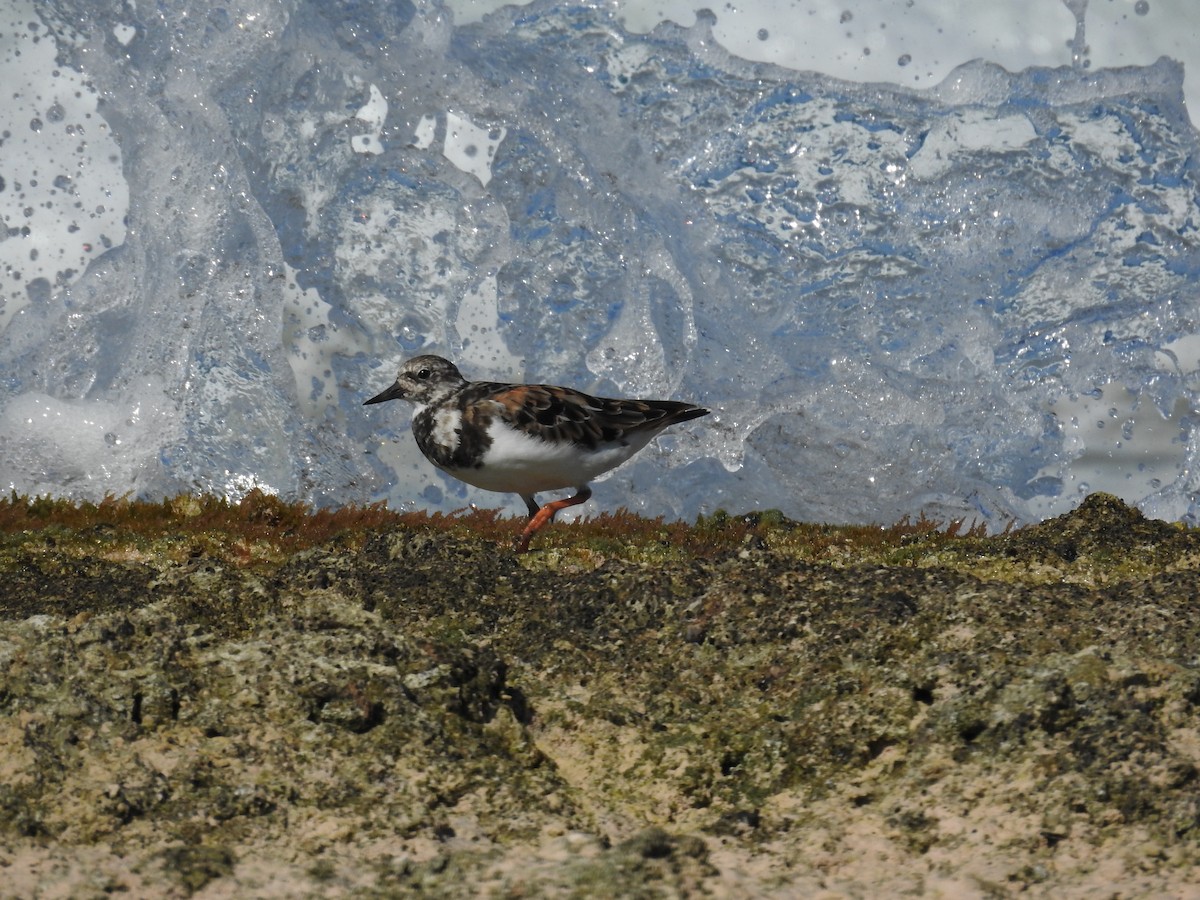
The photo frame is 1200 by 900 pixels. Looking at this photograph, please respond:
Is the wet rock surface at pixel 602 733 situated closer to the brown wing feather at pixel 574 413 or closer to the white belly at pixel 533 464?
the white belly at pixel 533 464

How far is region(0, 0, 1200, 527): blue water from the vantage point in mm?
19562

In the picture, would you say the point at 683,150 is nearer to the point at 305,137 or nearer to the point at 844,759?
the point at 305,137

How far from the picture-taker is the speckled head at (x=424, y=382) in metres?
12.9

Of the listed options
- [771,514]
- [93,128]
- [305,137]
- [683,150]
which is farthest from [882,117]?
[93,128]

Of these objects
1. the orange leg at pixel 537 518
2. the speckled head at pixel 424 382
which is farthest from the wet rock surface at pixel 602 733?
the speckled head at pixel 424 382

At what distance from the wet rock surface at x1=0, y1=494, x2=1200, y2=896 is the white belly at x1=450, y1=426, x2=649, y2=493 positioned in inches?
116

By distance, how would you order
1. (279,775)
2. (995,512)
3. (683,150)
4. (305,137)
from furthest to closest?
(683,150), (305,137), (995,512), (279,775)

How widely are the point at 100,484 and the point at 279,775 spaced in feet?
40.6

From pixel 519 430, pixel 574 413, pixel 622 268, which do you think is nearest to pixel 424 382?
pixel 519 430

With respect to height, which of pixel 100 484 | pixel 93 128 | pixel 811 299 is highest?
pixel 93 128

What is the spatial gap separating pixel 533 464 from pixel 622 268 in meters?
9.11

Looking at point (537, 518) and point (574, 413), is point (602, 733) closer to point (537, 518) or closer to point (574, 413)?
point (537, 518)

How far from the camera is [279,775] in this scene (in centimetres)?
661

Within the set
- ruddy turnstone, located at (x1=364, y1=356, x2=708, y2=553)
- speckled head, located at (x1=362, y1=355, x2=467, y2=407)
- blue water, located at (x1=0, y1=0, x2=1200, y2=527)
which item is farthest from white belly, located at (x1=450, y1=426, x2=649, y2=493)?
blue water, located at (x1=0, y1=0, x2=1200, y2=527)
